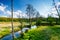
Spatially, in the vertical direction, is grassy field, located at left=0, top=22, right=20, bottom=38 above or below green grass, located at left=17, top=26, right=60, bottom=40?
above

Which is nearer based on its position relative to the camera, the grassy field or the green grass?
the grassy field

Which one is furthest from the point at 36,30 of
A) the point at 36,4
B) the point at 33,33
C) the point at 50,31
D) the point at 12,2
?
the point at 12,2

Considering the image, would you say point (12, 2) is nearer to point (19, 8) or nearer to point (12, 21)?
point (19, 8)

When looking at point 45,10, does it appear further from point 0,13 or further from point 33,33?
point 0,13

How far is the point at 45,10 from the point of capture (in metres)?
4.35

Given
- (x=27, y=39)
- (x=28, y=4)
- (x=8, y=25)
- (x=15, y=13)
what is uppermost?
(x=28, y=4)

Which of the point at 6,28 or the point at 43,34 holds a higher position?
the point at 6,28

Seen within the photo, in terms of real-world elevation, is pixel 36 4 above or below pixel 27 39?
above

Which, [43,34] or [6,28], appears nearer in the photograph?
[6,28]

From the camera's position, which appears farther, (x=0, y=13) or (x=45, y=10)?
(x=45, y=10)

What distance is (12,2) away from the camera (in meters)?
4.14

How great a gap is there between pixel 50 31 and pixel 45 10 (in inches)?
25.9

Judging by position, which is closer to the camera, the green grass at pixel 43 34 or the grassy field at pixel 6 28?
the grassy field at pixel 6 28

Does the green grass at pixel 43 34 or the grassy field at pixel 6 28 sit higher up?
the grassy field at pixel 6 28
